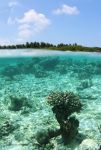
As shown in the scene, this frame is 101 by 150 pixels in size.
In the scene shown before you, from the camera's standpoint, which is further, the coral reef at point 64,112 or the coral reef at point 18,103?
the coral reef at point 18,103

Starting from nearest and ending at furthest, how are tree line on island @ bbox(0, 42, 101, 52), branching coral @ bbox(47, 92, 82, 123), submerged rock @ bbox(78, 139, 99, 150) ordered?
submerged rock @ bbox(78, 139, 99, 150), branching coral @ bbox(47, 92, 82, 123), tree line on island @ bbox(0, 42, 101, 52)

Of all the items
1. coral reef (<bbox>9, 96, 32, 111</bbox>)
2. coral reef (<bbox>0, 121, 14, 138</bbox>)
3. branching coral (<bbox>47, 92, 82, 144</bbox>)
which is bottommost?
coral reef (<bbox>0, 121, 14, 138</bbox>)

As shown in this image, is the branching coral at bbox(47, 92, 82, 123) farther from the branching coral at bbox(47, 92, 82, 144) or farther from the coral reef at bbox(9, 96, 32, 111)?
the coral reef at bbox(9, 96, 32, 111)

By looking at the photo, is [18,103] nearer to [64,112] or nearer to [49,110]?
[49,110]

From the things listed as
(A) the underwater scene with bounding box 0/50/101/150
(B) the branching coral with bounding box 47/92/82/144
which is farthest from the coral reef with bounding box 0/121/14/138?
(B) the branching coral with bounding box 47/92/82/144

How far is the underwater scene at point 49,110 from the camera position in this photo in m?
11.3

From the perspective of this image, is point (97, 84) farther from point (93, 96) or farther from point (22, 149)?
point (22, 149)

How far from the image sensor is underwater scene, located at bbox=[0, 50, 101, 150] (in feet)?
37.0

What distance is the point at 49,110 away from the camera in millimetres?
16016

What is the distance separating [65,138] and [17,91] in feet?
34.8

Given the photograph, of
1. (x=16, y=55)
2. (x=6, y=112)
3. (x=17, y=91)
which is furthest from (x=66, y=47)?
(x=6, y=112)

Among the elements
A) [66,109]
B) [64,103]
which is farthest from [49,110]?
[64,103]

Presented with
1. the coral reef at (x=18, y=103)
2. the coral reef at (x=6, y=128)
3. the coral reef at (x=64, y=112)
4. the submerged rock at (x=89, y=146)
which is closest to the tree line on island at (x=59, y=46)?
the coral reef at (x=18, y=103)

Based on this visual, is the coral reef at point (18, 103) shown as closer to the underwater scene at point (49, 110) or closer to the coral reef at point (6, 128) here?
the underwater scene at point (49, 110)
